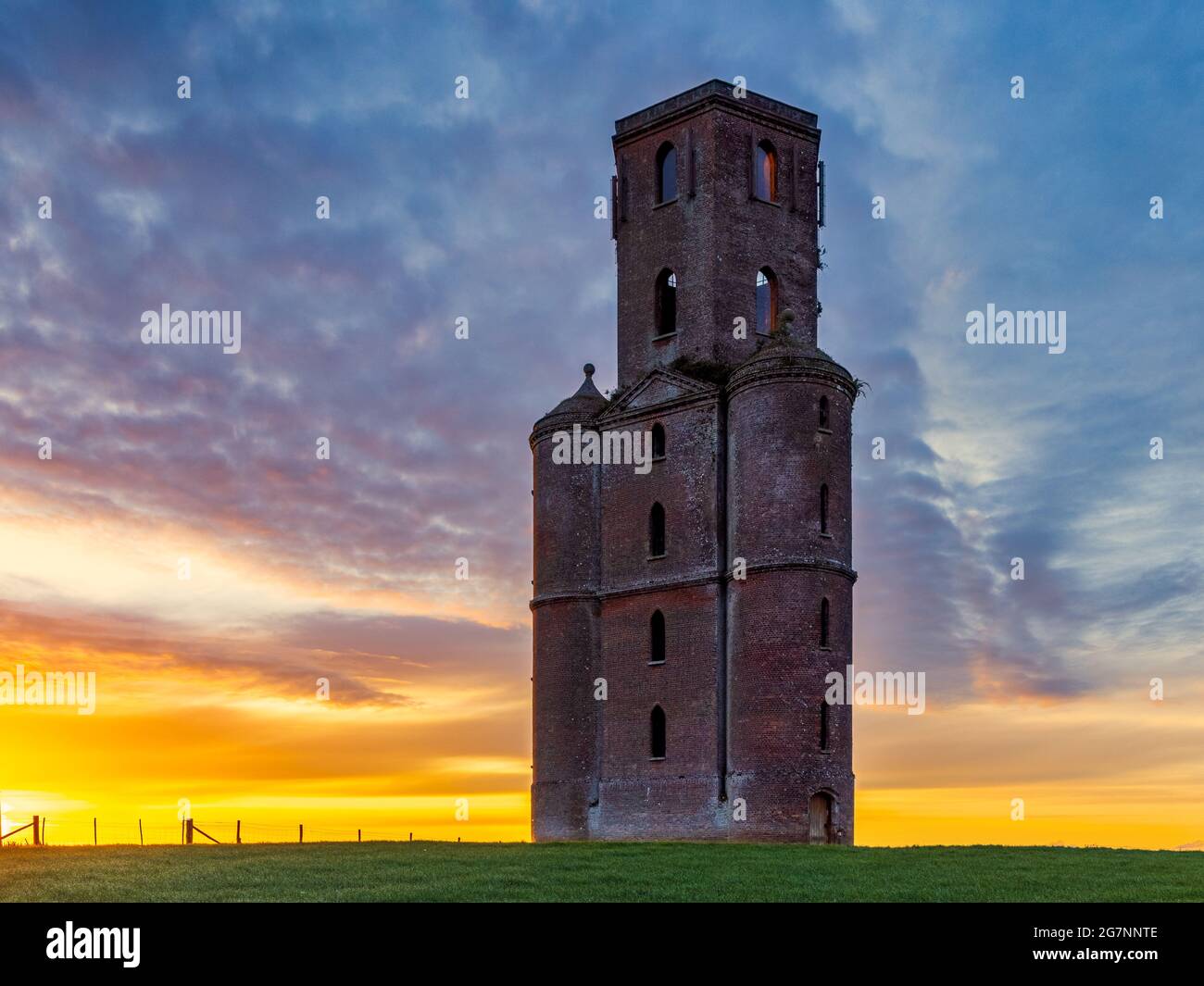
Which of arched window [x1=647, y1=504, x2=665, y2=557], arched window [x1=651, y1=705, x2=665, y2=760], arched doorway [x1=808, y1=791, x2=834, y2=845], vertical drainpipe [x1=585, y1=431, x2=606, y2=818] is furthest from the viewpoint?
arched window [x1=647, y1=504, x2=665, y2=557]

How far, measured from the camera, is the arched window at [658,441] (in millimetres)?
36969

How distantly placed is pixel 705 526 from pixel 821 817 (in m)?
7.99

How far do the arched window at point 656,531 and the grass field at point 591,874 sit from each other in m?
9.62

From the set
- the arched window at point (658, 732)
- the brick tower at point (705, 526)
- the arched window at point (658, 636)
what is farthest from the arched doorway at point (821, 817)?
the arched window at point (658, 636)

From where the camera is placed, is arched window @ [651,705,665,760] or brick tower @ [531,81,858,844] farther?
arched window @ [651,705,665,760]

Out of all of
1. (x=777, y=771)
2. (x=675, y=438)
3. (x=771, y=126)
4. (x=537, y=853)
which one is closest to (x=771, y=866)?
(x=537, y=853)

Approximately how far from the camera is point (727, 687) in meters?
34.1

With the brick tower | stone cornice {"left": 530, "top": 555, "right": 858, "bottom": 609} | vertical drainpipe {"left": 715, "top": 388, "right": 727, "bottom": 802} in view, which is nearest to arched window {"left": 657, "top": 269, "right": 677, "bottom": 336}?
the brick tower

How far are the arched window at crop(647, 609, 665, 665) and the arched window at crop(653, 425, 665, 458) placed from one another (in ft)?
14.4

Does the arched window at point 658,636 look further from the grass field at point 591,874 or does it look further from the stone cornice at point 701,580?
the grass field at point 591,874

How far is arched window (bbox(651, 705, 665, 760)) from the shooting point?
35375 millimetres

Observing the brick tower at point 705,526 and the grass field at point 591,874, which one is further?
the brick tower at point 705,526

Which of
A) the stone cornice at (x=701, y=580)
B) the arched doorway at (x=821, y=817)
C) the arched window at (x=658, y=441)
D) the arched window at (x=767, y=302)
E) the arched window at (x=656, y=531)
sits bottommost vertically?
the arched doorway at (x=821, y=817)

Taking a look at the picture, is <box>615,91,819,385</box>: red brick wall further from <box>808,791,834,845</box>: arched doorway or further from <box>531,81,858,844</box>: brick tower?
<box>808,791,834,845</box>: arched doorway
